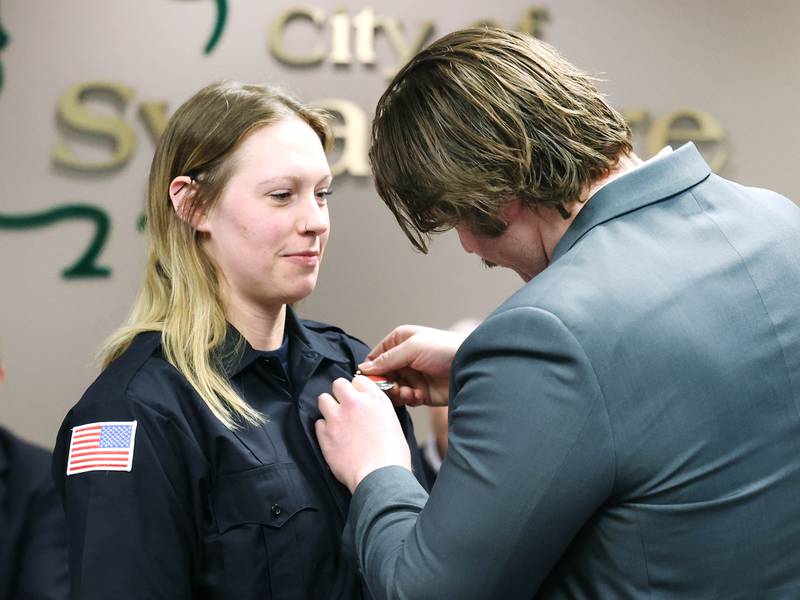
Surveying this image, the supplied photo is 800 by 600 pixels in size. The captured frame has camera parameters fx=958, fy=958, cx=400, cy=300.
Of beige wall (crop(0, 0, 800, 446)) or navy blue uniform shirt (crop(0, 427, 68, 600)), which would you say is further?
beige wall (crop(0, 0, 800, 446))

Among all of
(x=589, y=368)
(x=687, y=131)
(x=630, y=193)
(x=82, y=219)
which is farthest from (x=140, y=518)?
(x=687, y=131)

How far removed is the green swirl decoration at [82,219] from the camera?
3.08 m

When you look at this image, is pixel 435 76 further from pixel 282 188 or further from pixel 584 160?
pixel 282 188

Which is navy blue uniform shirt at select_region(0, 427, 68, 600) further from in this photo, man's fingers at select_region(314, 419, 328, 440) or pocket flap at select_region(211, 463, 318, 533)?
man's fingers at select_region(314, 419, 328, 440)

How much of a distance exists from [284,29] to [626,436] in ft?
8.35

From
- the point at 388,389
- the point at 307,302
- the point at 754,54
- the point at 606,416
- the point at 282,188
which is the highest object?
the point at 754,54

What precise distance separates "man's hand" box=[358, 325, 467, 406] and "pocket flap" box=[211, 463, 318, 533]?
263 mm

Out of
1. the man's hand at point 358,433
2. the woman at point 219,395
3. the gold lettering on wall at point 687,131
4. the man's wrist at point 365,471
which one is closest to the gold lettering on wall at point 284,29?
the gold lettering on wall at point 687,131

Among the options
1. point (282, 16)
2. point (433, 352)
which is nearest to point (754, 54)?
point (282, 16)

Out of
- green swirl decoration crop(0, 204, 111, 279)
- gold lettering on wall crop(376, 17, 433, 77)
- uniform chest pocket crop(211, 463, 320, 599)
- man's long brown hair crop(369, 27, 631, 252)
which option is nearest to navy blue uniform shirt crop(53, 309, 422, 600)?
uniform chest pocket crop(211, 463, 320, 599)

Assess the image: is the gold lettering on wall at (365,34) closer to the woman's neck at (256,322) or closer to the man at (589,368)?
the woman's neck at (256,322)

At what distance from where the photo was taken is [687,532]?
1.07m

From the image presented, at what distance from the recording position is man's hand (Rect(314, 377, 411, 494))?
1.30 meters

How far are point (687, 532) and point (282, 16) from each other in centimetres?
260
